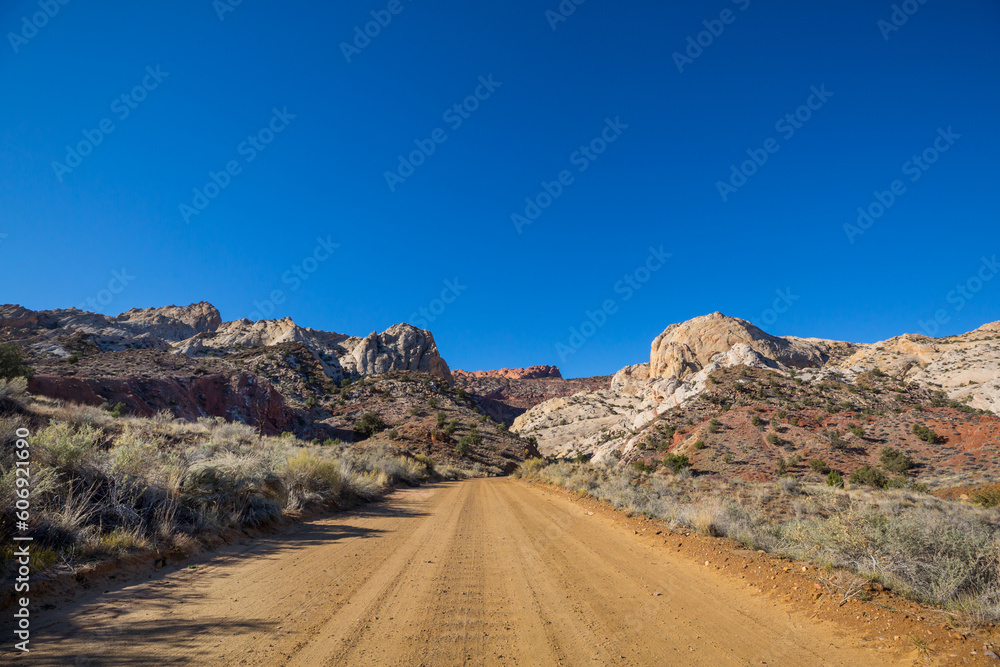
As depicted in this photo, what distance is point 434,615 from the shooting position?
4.12 meters

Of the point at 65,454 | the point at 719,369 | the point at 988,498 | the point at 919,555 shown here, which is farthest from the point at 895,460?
the point at 65,454

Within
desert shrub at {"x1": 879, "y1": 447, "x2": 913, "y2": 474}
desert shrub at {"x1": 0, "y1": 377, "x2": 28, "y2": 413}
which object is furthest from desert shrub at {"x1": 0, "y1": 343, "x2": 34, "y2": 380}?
desert shrub at {"x1": 879, "y1": 447, "x2": 913, "y2": 474}

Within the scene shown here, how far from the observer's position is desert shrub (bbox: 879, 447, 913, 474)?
24.8 m

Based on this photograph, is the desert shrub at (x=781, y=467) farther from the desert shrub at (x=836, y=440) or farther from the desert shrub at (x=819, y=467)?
the desert shrub at (x=836, y=440)

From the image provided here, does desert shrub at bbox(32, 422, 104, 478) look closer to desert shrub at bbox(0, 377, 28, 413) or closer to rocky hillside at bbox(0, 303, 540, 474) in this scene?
desert shrub at bbox(0, 377, 28, 413)

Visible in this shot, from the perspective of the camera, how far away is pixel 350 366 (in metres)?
75.9

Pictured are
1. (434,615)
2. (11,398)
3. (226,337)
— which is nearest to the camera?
(434,615)

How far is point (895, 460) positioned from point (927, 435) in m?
5.23

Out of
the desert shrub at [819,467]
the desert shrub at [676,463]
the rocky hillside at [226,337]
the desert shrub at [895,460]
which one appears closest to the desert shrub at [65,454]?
the desert shrub at [676,463]

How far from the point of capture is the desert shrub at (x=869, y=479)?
22.7 m

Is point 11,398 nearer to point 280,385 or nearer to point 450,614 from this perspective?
point 450,614

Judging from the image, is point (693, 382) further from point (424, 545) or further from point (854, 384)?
point (424, 545)

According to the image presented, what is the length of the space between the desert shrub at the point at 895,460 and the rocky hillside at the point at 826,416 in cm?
58

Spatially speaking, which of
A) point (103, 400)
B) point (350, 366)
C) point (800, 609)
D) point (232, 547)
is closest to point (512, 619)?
point (800, 609)
